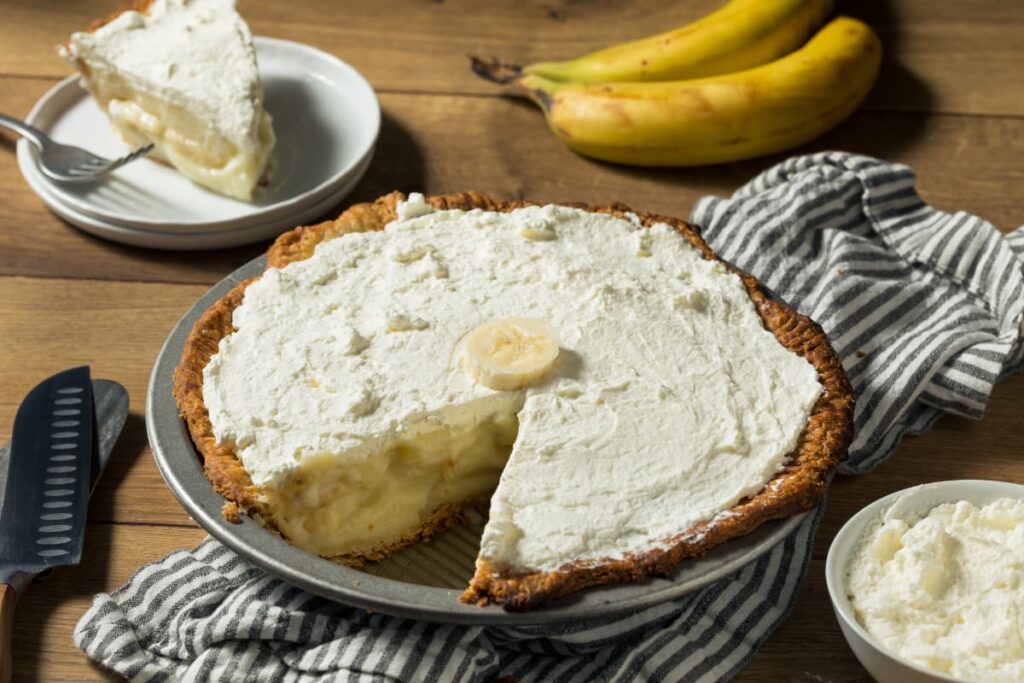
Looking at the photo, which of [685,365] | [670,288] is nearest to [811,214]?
[670,288]

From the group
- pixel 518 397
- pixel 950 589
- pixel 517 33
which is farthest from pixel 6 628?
pixel 517 33

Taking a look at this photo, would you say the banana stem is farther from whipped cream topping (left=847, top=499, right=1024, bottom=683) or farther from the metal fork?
whipped cream topping (left=847, top=499, right=1024, bottom=683)

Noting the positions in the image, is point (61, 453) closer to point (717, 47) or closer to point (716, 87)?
point (716, 87)

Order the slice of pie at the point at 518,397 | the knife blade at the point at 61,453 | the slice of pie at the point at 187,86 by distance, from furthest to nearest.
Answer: the slice of pie at the point at 187,86 → the knife blade at the point at 61,453 → the slice of pie at the point at 518,397

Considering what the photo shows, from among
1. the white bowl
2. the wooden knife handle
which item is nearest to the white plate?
the wooden knife handle

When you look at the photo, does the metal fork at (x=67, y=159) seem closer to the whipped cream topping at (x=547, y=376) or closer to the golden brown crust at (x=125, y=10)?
the golden brown crust at (x=125, y=10)

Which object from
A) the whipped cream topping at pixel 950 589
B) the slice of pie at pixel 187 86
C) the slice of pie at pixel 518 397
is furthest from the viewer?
the slice of pie at pixel 187 86

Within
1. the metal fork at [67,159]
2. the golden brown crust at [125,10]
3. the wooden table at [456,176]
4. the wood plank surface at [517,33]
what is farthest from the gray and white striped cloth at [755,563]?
the golden brown crust at [125,10]

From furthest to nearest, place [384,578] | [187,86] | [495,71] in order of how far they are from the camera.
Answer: [495,71] → [187,86] → [384,578]
